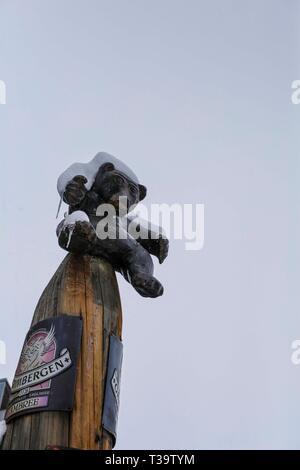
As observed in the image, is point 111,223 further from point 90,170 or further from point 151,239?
point 90,170

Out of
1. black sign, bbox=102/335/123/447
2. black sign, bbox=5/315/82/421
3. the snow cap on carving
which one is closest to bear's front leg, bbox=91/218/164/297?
the snow cap on carving

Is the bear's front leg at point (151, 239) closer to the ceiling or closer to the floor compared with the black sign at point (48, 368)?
closer to the ceiling

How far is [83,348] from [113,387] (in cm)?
29

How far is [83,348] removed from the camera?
5.05 metres

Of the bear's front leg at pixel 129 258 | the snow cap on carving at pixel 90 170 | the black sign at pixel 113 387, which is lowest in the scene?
the black sign at pixel 113 387

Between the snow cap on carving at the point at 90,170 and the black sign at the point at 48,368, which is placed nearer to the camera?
the black sign at the point at 48,368

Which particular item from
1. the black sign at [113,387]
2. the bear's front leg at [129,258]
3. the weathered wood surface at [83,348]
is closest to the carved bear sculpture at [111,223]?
the bear's front leg at [129,258]

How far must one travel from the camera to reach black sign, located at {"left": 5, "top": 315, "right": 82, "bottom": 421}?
190 inches

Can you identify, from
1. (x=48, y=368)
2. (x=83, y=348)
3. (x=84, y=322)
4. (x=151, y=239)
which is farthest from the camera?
(x=151, y=239)

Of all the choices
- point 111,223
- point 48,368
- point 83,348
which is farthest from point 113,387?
point 111,223

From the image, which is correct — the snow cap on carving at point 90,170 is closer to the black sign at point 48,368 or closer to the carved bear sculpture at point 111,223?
the carved bear sculpture at point 111,223

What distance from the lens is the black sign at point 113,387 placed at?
4945 millimetres

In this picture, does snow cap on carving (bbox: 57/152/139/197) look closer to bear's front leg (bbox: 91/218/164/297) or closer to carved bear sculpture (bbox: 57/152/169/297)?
carved bear sculpture (bbox: 57/152/169/297)
